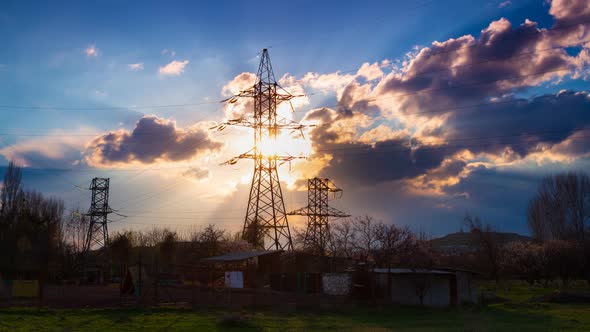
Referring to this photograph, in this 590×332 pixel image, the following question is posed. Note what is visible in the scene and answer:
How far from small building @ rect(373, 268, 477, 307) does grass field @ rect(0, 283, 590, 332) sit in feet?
10.6

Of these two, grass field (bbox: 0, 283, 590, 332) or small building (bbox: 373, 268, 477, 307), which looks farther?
small building (bbox: 373, 268, 477, 307)

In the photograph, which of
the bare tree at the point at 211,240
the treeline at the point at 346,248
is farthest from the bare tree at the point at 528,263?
the bare tree at the point at 211,240

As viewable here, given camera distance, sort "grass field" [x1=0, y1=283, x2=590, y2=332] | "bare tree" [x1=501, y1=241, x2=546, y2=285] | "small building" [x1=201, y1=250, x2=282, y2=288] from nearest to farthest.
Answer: "grass field" [x1=0, y1=283, x2=590, y2=332] → "small building" [x1=201, y1=250, x2=282, y2=288] → "bare tree" [x1=501, y1=241, x2=546, y2=285]

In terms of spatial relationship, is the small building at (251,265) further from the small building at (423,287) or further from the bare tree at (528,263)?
the bare tree at (528,263)

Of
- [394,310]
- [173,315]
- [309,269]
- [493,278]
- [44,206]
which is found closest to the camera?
[173,315]

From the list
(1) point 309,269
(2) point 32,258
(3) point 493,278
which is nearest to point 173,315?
(1) point 309,269

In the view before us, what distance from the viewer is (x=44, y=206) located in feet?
223

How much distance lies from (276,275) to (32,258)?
26.8m

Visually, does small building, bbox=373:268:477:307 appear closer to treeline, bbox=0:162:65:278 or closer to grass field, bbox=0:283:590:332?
grass field, bbox=0:283:590:332

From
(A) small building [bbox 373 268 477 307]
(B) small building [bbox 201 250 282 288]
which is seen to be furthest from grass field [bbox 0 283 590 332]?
(B) small building [bbox 201 250 282 288]

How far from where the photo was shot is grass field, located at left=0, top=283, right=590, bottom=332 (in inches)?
845

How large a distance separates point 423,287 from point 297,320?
12.4m

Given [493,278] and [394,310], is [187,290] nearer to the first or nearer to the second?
[394,310]

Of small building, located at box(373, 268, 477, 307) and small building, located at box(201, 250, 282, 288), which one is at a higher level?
small building, located at box(201, 250, 282, 288)
